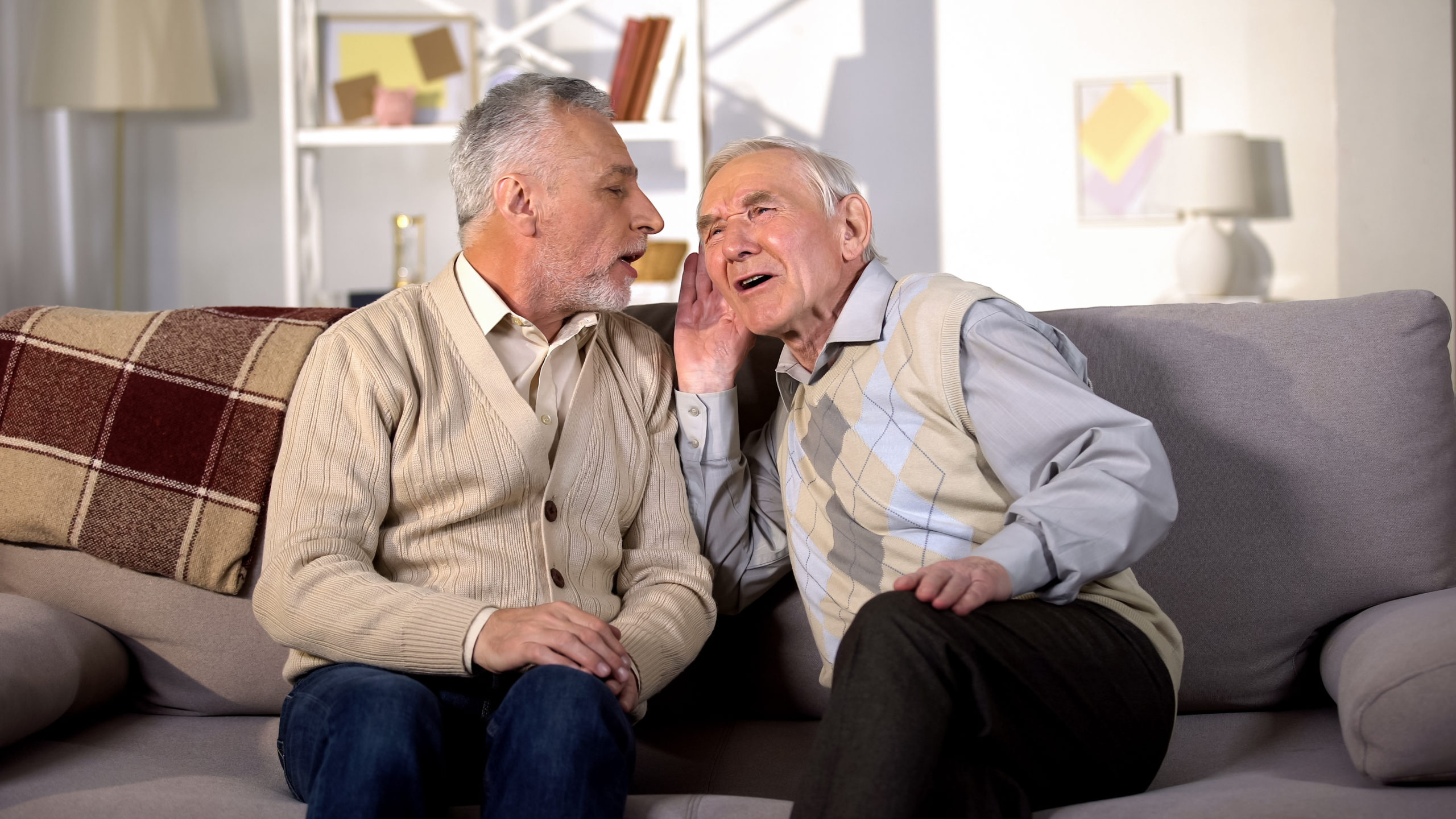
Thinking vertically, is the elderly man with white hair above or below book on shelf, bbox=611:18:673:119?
below

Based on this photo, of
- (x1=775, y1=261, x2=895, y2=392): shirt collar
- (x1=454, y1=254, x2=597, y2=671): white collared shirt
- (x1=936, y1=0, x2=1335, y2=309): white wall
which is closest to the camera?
(x1=775, y1=261, x2=895, y2=392): shirt collar

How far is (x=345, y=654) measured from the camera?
1395 millimetres

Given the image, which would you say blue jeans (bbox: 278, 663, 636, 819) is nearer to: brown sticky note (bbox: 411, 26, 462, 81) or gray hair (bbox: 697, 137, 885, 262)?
gray hair (bbox: 697, 137, 885, 262)

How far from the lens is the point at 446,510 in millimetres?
1529

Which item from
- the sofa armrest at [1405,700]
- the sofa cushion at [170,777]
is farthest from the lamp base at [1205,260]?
the sofa cushion at [170,777]

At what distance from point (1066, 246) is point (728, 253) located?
2831 millimetres

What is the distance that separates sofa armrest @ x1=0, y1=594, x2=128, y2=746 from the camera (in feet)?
4.67

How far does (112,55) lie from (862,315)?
3112mm

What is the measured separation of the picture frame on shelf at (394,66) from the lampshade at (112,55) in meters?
0.43

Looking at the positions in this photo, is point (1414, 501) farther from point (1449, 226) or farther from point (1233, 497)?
point (1449, 226)

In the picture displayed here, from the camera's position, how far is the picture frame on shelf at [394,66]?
3.91m

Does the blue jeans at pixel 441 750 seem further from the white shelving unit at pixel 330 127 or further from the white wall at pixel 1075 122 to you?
the white wall at pixel 1075 122

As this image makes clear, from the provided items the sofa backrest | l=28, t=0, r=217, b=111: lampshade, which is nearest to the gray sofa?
the sofa backrest

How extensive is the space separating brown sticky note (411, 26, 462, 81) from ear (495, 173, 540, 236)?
2479mm
